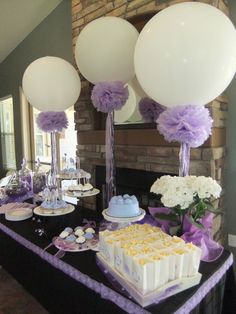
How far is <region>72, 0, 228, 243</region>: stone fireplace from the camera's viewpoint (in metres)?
1.77

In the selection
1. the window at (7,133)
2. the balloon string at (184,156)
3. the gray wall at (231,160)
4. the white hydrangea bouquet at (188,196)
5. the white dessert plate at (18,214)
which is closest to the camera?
the white hydrangea bouquet at (188,196)

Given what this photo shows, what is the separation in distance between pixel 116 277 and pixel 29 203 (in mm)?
1361

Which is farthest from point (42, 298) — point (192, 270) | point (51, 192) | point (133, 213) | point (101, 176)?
point (101, 176)

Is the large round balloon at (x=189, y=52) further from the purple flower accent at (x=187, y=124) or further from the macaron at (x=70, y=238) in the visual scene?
the macaron at (x=70, y=238)

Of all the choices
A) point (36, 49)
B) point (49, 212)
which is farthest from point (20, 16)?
point (49, 212)

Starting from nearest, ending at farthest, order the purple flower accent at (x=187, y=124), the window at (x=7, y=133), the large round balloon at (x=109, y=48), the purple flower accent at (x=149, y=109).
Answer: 1. the purple flower accent at (x=187, y=124)
2. the large round balloon at (x=109, y=48)
3. the purple flower accent at (x=149, y=109)
4. the window at (x=7, y=133)

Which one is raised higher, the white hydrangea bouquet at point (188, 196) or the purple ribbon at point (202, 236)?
the white hydrangea bouquet at point (188, 196)

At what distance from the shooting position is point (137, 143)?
2158mm

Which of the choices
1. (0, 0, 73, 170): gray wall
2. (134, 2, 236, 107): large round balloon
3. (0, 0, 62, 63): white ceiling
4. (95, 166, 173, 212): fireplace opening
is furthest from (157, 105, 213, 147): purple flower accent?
(0, 0, 62, 63): white ceiling

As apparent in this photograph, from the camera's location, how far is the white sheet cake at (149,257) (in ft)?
2.87

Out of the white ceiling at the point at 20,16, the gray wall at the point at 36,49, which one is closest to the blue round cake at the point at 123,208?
the gray wall at the point at 36,49

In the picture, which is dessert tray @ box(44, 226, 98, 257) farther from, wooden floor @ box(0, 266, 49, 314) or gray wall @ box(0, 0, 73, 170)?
gray wall @ box(0, 0, 73, 170)

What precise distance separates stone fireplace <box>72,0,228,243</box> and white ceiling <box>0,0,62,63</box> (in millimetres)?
950

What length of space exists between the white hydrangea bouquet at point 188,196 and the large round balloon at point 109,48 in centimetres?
82
